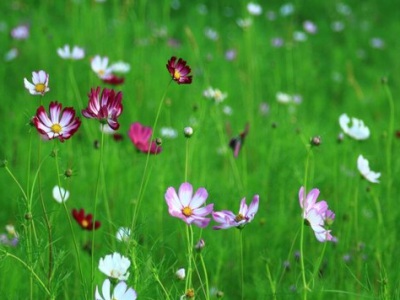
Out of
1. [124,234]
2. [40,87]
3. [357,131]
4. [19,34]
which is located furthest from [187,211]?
[19,34]

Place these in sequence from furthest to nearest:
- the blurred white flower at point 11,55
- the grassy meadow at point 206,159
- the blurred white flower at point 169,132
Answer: the blurred white flower at point 11,55, the blurred white flower at point 169,132, the grassy meadow at point 206,159

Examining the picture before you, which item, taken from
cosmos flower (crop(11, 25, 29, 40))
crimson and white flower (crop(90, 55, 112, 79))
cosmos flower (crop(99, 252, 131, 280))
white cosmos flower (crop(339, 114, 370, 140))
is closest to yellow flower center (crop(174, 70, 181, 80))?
cosmos flower (crop(99, 252, 131, 280))

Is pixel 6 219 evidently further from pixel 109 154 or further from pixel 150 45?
pixel 150 45

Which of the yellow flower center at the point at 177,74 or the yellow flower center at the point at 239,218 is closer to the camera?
the yellow flower center at the point at 239,218

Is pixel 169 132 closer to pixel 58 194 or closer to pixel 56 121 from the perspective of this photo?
pixel 58 194

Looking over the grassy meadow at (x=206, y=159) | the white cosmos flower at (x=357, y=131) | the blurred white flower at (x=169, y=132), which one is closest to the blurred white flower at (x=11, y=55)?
the grassy meadow at (x=206, y=159)

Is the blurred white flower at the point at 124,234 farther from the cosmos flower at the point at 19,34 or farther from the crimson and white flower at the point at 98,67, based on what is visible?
the cosmos flower at the point at 19,34
